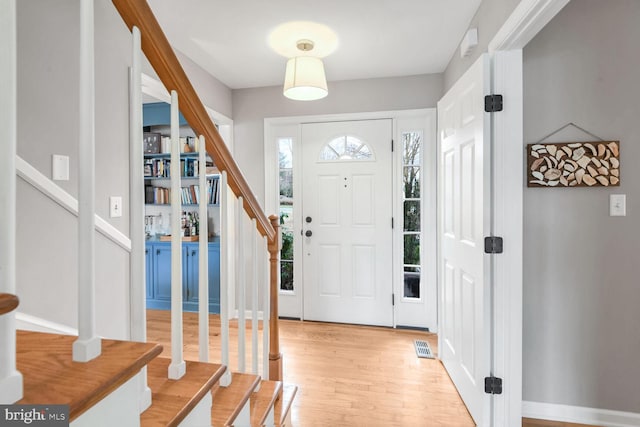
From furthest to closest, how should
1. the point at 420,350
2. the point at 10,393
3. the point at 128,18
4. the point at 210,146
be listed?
1. the point at 420,350
2. the point at 210,146
3. the point at 128,18
4. the point at 10,393

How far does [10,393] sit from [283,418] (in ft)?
5.19

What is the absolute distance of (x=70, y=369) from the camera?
20.4 inches

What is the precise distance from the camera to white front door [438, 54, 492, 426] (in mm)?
1686

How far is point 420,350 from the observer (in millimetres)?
2656

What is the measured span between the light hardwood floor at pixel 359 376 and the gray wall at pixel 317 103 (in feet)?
4.96

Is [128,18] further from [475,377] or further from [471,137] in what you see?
[475,377]

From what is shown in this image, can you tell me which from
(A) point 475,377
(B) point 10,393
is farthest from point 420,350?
(B) point 10,393

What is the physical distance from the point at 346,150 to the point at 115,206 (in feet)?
6.79

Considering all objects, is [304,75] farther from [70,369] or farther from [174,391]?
[70,369]

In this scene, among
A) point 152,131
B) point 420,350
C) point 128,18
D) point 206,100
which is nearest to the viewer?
point 128,18

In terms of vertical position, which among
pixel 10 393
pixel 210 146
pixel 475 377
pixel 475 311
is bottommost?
pixel 475 377

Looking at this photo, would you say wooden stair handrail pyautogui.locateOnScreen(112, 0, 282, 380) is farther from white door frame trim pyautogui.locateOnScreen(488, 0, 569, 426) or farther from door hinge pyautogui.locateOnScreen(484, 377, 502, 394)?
door hinge pyautogui.locateOnScreen(484, 377, 502, 394)

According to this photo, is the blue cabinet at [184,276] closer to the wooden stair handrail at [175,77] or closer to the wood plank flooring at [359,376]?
the wood plank flooring at [359,376]

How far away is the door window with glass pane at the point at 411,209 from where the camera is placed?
3.09 meters
